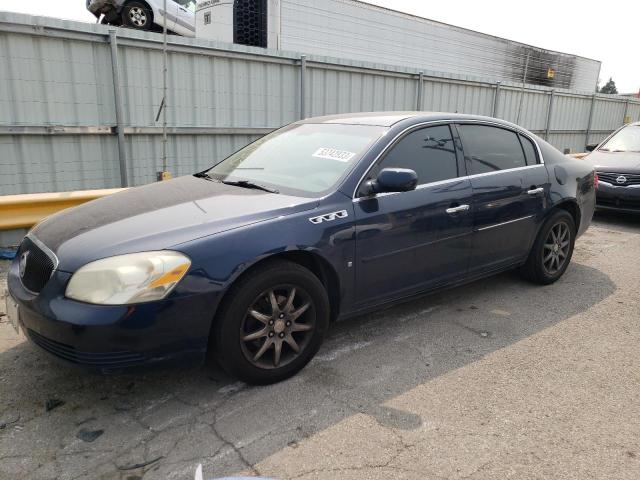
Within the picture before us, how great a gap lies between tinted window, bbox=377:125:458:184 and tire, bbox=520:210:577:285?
53.2 inches

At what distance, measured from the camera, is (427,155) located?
369 cm

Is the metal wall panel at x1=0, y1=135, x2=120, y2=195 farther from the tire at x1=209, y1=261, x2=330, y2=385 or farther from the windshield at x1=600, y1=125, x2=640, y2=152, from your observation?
the windshield at x1=600, y1=125, x2=640, y2=152

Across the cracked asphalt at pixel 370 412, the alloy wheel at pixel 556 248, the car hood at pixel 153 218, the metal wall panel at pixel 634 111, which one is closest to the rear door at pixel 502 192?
the alloy wheel at pixel 556 248

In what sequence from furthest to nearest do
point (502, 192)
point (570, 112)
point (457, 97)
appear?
point (570, 112) → point (457, 97) → point (502, 192)

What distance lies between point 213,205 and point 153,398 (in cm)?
115

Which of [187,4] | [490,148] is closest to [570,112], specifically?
[187,4]

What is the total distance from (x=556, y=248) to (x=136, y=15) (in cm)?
1108

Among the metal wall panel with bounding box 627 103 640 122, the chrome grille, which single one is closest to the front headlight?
the chrome grille

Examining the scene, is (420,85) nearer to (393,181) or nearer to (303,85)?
(303,85)

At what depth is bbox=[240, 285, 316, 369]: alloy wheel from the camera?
9.10 ft

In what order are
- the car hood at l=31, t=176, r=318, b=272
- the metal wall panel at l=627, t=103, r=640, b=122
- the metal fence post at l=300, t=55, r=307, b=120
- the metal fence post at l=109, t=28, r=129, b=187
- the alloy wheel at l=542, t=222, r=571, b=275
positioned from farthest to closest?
the metal wall panel at l=627, t=103, r=640, b=122 → the metal fence post at l=300, t=55, r=307, b=120 → the metal fence post at l=109, t=28, r=129, b=187 → the alloy wheel at l=542, t=222, r=571, b=275 → the car hood at l=31, t=176, r=318, b=272

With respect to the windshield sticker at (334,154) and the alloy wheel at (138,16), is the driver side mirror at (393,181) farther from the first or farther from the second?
the alloy wheel at (138,16)

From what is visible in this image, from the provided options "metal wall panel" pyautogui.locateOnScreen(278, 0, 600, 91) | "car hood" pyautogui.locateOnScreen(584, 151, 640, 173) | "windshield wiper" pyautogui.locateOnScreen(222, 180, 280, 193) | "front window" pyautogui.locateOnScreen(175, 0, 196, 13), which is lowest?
"car hood" pyautogui.locateOnScreen(584, 151, 640, 173)

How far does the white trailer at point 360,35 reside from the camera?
1133 centimetres
